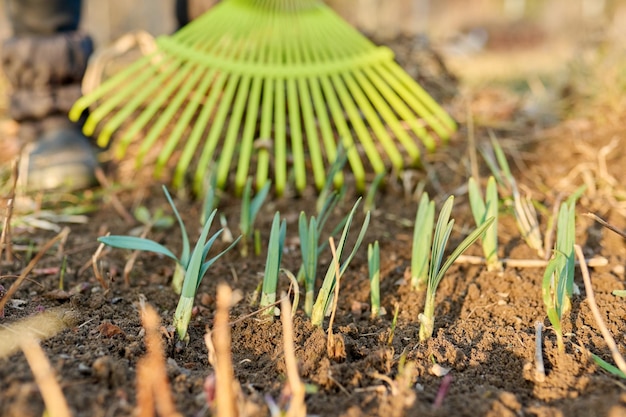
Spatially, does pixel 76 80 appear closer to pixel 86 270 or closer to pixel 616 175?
pixel 86 270

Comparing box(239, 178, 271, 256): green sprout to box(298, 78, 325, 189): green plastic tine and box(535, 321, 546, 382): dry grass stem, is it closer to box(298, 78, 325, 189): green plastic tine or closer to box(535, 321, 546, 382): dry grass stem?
box(298, 78, 325, 189): green plastic tine

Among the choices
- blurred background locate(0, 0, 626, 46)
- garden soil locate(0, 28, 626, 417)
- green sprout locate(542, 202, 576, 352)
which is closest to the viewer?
garden soil locate(0, 28, 626, 417)

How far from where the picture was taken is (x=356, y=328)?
1105 mm

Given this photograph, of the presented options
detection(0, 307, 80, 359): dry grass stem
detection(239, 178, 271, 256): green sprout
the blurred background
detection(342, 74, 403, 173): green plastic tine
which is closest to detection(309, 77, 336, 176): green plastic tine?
detection(342, 74, 403, 173): green plastic tine

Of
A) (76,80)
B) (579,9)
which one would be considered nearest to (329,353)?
(76,80)

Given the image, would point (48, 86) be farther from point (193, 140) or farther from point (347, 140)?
point (347, 140)

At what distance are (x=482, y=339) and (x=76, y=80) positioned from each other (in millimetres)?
1585

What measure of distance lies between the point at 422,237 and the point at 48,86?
142 cm

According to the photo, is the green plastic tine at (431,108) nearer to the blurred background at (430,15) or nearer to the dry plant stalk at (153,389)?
the blurred background at (430,15)

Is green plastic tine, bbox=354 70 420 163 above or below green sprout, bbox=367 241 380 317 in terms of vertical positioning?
above

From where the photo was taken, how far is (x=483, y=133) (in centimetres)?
231

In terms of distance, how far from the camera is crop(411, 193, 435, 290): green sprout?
1159 mm

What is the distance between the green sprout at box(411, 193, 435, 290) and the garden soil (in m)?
0.06

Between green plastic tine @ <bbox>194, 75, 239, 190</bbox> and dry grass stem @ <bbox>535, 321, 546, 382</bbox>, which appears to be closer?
dry grass stem @ <bbox>535, 321, 546, 382</bbox>
